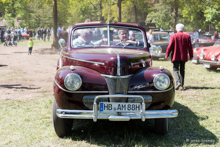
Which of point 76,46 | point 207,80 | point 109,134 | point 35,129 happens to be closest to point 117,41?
point 76,46

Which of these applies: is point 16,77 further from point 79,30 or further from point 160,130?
point 160,130

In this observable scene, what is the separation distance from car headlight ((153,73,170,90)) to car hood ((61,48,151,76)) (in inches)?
17.0

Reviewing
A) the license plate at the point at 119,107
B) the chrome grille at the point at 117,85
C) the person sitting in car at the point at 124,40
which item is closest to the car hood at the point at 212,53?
the person sitting in car at the point at 124,40

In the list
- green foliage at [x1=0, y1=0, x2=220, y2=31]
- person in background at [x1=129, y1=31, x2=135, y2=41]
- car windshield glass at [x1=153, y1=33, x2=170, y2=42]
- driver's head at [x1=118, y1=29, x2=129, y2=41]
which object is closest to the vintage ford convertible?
driver's head at [x1=118, y1=29, x2=129, y2=41]

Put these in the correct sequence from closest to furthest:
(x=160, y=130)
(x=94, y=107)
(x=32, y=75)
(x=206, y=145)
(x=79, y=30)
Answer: (x=94, y=107)
(x=206, y=145)
(x=160, y=130)
(x=79, y=30)
(x=32, y=75)

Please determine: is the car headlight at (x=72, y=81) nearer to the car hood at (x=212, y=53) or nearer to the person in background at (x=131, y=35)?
the person in background at (x=131, y=35)

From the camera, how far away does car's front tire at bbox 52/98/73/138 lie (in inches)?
184

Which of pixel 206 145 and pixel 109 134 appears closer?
pixel 206 145

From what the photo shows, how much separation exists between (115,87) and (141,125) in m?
1.39

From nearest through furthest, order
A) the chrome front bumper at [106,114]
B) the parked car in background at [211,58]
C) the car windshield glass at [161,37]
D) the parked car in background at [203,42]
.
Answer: the chrome front bumper at [106,114]
the parked car in background at [211,58]
the car windshield glass at [161,37]
the parked car in background at [203,42]

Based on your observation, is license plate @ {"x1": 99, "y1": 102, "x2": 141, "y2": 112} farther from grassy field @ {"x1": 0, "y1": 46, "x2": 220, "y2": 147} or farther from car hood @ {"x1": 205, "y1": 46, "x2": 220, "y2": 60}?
car hood @ {"x1": 205, "y1": 46, "x2": 220, "y2": 60}

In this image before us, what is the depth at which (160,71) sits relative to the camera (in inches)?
190

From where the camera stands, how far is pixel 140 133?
16.9 feet

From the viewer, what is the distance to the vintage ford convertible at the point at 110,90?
4402 millimetres
